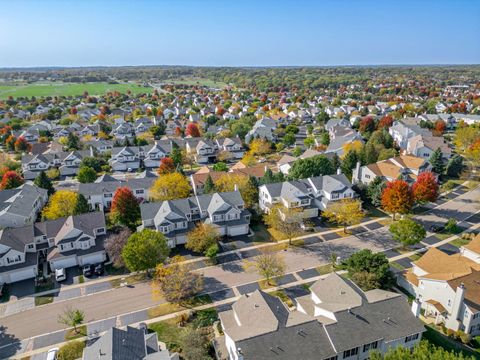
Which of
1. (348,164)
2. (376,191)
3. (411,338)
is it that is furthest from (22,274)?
(348,164)

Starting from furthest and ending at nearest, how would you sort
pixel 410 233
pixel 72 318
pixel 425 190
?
pixel 425 190 → pixel 410 233 → pixel 72 318

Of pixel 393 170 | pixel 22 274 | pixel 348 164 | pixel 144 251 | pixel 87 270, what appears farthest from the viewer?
pixel 348 164

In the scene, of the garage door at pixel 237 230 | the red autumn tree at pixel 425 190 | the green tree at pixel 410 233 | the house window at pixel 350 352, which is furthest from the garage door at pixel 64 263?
the red autumn tree at pixel 425 190

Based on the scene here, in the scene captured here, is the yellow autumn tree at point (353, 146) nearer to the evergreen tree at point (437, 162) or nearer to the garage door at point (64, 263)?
the evergreen tree at point (437, 162)

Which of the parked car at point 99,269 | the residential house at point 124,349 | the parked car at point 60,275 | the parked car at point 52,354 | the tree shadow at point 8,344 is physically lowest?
the tree shadow at point 8,344

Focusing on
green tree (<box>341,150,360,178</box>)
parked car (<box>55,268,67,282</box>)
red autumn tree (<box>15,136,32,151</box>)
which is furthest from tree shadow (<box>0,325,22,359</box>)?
red autumn tree (<box>15,136,32,151</box>)

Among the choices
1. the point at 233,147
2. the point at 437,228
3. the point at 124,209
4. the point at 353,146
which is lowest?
the point at 437,228

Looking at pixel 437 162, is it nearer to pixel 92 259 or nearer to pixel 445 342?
pixel 445 342
